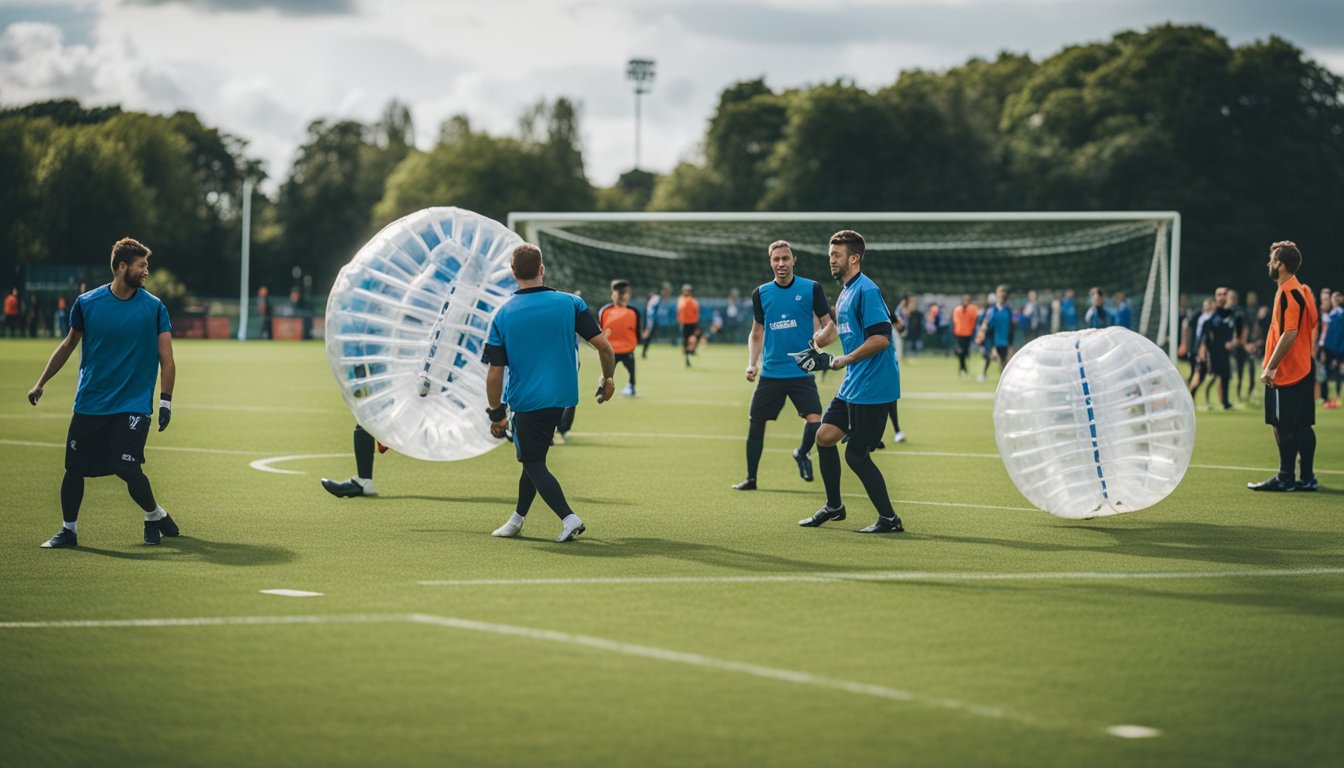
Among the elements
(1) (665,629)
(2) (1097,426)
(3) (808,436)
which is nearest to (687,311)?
(3) (808,436)

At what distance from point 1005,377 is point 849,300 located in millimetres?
1348

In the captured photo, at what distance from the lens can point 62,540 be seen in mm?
10242

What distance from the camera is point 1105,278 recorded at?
145 feet

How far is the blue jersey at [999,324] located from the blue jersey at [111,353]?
24574mm

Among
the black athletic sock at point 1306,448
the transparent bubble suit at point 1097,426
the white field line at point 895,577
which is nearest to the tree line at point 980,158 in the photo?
the black athletic sock at point 1306,448

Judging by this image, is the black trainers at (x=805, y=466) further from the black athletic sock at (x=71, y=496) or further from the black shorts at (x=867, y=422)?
the black athletic sock at (x=71, y=496)

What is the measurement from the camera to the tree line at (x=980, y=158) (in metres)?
72.8

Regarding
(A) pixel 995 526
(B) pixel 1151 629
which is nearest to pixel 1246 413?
(A) pixel 995 526

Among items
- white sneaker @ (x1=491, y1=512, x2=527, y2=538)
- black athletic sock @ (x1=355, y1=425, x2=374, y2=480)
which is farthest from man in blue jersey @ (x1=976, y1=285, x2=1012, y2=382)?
white sneaker @ (x1=491, y1=512, x2=527, y2=538)

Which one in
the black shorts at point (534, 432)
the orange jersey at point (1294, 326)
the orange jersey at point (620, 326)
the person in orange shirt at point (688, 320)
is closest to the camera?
the black shorts at point (534, 432)

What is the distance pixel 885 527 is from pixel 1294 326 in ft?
15.2

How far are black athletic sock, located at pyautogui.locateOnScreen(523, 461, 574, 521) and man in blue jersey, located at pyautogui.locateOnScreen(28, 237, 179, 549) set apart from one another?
2.45 metres

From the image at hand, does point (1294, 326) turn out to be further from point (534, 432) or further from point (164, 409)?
point (164, 409)

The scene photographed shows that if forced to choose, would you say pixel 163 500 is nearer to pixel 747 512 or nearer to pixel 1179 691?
pixel 747 512
